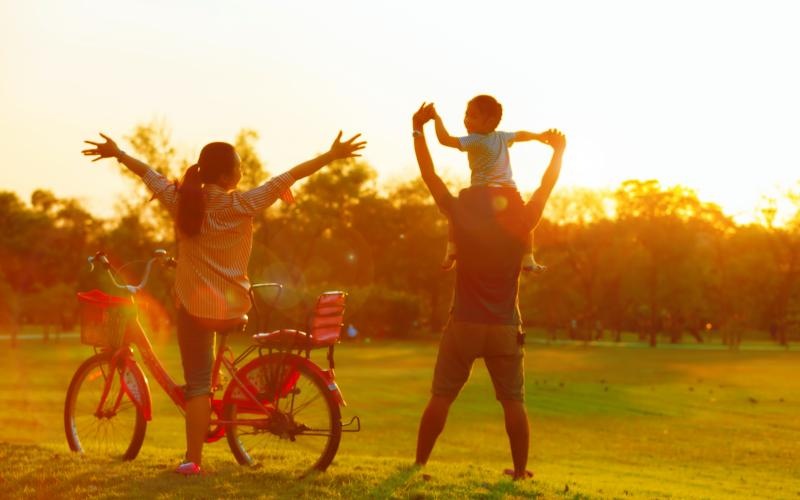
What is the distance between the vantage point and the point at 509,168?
6.41 m

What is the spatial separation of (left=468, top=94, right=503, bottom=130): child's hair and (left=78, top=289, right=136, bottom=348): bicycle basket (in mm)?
3040

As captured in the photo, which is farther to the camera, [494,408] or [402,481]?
[494,408]

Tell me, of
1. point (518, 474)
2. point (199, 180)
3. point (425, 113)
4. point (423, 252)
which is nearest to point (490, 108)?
point (425, 113)

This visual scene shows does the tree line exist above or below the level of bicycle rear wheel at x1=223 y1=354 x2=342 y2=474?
above

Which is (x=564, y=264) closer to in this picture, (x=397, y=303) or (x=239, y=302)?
(x=397, y=303)

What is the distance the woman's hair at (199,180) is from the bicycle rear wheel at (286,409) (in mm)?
Result: 1169

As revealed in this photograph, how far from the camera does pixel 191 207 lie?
6.15m

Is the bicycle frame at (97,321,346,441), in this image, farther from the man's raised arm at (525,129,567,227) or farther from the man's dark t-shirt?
the man's raised arm at (525,129,567,227)

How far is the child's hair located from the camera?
20.8 feet

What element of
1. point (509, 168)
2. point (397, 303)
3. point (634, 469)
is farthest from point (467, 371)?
point (397, 303)

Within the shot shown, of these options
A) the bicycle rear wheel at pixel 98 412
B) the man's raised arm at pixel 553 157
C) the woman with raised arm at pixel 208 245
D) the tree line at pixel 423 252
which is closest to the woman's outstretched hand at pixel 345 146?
the woman with raised arm at pixel 208 245

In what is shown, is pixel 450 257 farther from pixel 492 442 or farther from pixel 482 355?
pixel 492 442

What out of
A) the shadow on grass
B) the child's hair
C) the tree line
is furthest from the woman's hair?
the tree line

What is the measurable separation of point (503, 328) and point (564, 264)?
80.1m
